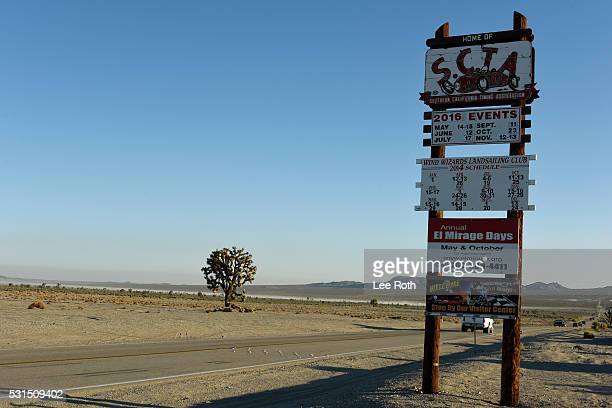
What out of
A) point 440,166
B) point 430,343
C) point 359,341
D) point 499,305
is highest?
point 440,166

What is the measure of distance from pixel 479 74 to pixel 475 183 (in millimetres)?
2424

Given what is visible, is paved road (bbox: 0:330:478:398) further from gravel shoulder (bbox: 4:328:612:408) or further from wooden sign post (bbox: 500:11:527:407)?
wooden sign post (bbox: 500:11:527:407)

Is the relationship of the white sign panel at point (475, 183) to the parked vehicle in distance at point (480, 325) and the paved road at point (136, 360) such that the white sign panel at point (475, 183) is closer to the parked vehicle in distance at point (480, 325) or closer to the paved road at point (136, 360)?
the paved road at point (136, 360)

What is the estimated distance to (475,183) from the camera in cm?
1342

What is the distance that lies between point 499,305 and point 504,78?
188 inches

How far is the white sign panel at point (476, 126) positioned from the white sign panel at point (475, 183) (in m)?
0.43

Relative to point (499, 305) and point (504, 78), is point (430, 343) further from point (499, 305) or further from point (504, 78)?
point (504, 78)

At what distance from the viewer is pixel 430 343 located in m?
13.6

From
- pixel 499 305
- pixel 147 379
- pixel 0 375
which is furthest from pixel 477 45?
pixel 0 375

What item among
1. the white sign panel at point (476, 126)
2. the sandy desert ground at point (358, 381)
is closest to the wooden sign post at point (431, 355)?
the sandy desert ground at point (358, 381)

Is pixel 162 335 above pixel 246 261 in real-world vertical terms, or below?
below

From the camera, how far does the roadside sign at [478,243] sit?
13.0 meters

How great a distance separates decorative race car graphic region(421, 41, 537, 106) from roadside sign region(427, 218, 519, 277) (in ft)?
8.68

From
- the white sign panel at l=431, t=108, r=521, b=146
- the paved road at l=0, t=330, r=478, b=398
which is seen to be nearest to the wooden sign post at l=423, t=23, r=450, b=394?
the white sign panel at l=431, t=108, r=521, b=146
